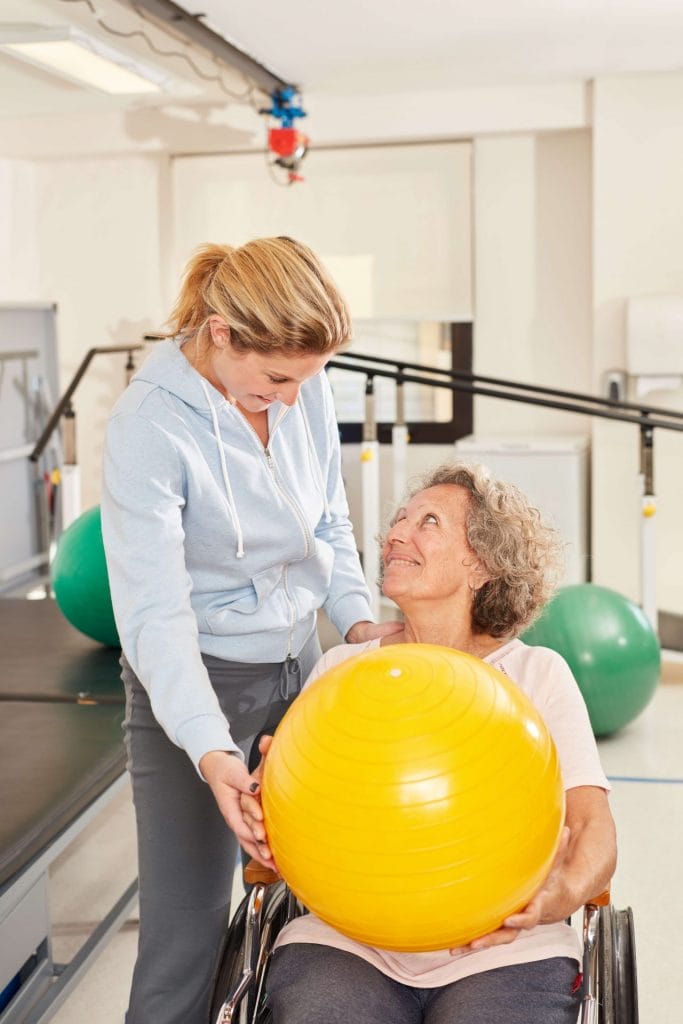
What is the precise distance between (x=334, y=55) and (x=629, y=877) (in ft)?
12.5

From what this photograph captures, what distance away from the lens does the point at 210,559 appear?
1760 millimetres

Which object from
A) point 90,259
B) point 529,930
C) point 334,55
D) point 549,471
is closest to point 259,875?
point 529,930

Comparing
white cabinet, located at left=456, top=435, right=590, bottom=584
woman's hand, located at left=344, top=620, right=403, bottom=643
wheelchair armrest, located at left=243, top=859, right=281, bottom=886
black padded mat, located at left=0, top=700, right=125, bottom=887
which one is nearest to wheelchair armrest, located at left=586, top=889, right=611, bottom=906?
wheelchair armrest, located at left=243, top=859, right=281, bottom=886

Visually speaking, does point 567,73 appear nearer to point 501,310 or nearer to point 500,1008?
point 501,310

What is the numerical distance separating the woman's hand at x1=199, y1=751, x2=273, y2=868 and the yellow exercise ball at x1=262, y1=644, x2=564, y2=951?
3.0 inches

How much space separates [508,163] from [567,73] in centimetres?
59

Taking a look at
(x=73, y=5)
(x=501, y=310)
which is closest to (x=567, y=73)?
(x=501, y=310)

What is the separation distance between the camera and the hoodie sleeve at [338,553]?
200cm

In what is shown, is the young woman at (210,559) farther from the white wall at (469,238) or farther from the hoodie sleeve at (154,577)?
the white wall at (469,238)

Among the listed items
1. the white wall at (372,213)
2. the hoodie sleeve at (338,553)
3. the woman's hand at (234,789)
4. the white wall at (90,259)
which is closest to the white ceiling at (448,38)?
the white wall at (372,213)

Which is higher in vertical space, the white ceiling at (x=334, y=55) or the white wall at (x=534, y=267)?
the white ceiling at (x=334, y=55)

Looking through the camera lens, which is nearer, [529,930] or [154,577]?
[529,930]

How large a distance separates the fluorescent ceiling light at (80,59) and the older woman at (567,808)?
296cm

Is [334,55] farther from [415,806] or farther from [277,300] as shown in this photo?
[415,806]
